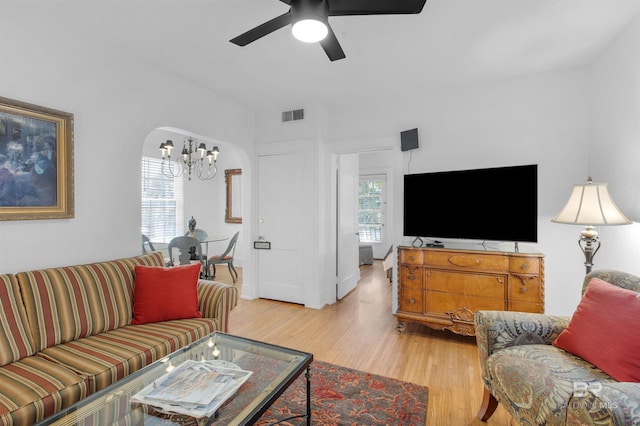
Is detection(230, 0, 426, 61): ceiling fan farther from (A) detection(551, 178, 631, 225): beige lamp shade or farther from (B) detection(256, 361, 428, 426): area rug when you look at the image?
(B) detection(256, 361, 428, 426): area rug

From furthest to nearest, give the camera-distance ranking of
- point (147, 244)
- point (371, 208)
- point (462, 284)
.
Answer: point (371, 208), point (147, 244), point (462, 284)

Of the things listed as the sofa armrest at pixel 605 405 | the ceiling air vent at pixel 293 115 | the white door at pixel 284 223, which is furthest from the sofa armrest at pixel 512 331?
the ceiling air vent at pixel 293 115

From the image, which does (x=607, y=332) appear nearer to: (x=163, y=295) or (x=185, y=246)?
(x=163, y=295)

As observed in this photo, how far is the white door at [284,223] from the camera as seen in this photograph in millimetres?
4008

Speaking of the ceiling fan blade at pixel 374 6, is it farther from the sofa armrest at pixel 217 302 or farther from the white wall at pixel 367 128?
the sofa armrest at pixel 217 302

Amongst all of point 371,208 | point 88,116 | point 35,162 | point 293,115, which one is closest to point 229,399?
point 35,162

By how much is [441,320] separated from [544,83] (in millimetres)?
2571

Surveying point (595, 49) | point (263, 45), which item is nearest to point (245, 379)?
point (263, 45)

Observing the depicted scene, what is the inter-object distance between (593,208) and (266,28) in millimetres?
2442

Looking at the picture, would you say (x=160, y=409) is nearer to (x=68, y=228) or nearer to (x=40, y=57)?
(x=68, y=228)

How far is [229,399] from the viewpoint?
137cm

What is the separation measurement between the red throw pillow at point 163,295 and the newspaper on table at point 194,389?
766 mm

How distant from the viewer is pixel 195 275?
2453 millimetres

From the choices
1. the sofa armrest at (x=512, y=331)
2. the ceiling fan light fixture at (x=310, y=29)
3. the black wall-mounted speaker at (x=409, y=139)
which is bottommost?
the sofa armrest at (x=512, y=331)
